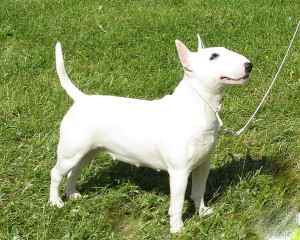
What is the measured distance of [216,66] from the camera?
3.22 metres

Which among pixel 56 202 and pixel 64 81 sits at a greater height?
pixel 64 81

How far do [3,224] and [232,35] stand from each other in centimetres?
493

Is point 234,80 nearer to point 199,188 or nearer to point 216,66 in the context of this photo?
point 216,66

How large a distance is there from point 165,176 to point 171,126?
3.74 ft

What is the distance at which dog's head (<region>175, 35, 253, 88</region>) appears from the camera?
10.4 feet

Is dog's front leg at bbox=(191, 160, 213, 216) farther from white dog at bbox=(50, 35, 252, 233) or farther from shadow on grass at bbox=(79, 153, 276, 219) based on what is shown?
shadow on grass at bbox=(79, 153, 276, 219)

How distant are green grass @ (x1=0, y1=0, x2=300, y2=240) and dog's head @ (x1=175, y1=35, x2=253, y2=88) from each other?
855 millimetres

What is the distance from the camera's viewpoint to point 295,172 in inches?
170

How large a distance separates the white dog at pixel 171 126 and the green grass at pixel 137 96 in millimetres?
313

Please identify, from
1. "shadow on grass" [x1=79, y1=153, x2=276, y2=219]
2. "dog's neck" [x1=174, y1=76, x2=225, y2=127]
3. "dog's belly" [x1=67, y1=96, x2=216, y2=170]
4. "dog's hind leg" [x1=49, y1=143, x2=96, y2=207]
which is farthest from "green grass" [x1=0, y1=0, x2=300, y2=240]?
"dog's neck" [x1=174, y1=76, x2=225, y2=127]

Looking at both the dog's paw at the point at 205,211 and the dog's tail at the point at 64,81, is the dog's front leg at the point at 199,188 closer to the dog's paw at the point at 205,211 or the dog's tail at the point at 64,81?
the dog's paw at the point at 205,211

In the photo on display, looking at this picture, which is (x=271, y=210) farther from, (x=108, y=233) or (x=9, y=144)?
(x=9, y=144)

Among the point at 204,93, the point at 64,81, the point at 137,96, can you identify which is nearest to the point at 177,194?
the point at 204,93

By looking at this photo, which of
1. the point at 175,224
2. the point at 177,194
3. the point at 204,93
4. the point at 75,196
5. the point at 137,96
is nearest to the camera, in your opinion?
the point at 204,93
